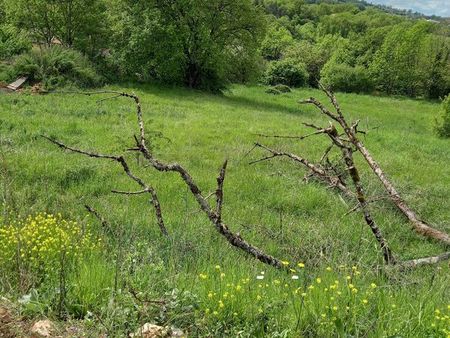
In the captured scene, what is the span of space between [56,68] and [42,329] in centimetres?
2003

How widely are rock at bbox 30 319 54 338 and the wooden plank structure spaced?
1823 centimetres

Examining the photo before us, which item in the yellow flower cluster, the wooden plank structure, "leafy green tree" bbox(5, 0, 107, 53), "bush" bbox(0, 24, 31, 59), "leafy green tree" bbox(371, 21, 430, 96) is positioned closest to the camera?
the yellow flower cluster

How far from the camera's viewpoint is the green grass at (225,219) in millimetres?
3291

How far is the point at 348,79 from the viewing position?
51.8 meters

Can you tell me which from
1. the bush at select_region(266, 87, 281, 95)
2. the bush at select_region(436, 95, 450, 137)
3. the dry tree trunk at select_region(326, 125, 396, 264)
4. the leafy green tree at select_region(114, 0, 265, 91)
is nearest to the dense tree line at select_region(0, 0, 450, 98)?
the leafy green tree at select_region(114, 0, 265, 91)

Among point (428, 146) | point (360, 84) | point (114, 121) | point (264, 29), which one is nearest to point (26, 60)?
point (114, 121)

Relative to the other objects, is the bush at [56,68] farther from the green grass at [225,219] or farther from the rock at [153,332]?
the rock at [153,332]

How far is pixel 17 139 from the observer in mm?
11172

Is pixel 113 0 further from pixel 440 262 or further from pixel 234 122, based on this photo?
pixel 440 262

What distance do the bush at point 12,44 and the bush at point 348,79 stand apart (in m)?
34.9

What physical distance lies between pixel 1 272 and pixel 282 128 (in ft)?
45.8

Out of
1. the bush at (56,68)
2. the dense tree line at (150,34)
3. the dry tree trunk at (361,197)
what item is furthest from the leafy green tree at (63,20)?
the dry tree trunk at (361,197)

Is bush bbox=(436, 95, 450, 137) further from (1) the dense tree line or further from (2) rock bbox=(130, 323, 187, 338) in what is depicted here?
(2) rock bbox=(130, 323, 187, 338)

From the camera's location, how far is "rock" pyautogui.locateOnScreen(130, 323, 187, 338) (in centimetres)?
297
